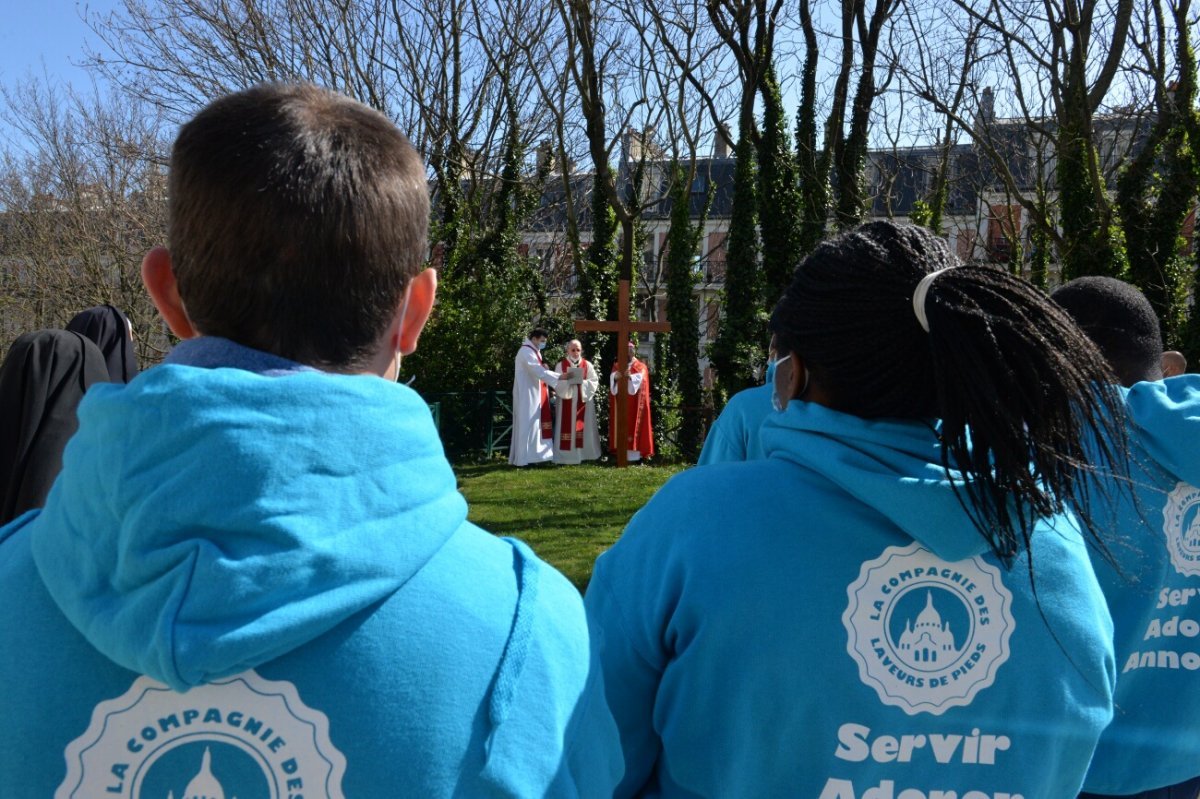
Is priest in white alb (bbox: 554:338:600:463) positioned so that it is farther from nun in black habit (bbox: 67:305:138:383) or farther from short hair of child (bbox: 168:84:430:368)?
short hair of child (bbox: 168:84:430:368)

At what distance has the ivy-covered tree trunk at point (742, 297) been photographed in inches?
790

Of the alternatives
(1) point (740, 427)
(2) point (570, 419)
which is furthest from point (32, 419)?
(2) point (570, 419)

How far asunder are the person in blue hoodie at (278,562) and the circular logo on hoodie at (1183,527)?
1904mm

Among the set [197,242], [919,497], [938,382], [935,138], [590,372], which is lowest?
[590,372]

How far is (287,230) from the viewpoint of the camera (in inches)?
44.0

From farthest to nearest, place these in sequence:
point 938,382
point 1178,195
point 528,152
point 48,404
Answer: point 528,152, point 1178,195, point 48,404, point 938,382

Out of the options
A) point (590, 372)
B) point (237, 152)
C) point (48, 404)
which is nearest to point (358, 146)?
point (237, 152)

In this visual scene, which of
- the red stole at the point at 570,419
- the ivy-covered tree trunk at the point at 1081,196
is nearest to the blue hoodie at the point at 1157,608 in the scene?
the ivy-covered tree trunk at the point at 1081,196

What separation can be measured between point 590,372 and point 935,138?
7.71 m

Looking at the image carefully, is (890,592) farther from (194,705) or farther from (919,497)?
(194,705)

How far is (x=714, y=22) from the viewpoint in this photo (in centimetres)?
2022

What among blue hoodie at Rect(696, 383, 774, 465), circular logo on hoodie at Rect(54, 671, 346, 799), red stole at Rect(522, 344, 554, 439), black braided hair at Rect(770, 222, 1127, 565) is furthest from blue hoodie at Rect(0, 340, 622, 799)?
red stole at Rect(522, 344, 554, 439)

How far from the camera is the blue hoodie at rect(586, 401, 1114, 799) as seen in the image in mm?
1595

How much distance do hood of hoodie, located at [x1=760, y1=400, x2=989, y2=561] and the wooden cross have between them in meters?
14.5
